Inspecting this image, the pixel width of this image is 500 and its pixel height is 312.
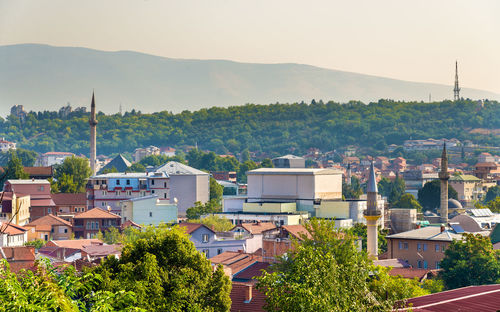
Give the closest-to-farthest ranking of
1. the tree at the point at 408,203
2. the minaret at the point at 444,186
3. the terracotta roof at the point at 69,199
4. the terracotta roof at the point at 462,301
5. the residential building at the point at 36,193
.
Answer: the terracotta roof at the point at 462,301 < the minaret at the point at 444,186 < the residential building at the point at 36,193 < the terracotta roof at the point at 69,199 < the tree at the point at 408,203

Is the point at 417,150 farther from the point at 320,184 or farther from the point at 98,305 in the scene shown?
the point at 98,305

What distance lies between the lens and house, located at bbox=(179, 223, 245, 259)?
47719 millimetres

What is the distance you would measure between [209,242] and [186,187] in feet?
117

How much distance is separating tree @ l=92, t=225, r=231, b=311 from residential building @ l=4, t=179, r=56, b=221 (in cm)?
5228

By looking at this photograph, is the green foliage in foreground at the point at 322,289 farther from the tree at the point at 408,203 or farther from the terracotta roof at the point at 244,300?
the tree at the point at 408,203

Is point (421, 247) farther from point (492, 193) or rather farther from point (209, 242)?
point (492, 193)

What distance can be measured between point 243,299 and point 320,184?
45.1 metres

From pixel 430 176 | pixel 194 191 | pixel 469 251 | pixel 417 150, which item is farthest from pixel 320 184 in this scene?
pixel 417 150

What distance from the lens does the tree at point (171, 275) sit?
2073 centimetres

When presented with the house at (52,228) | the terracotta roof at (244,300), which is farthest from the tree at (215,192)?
the terracotta roof at (244,300)

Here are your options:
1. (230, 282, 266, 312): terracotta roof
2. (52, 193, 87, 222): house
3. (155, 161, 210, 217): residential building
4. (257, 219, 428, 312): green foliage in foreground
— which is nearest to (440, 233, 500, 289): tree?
(230, 282, 266, 312): terracotta roof

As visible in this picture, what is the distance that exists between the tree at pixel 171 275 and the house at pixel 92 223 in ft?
134

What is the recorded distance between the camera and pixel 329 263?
758 inches


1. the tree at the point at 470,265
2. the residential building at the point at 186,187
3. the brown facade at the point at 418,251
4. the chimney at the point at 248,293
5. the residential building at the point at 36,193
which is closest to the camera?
the chimney at the point at 248,293
